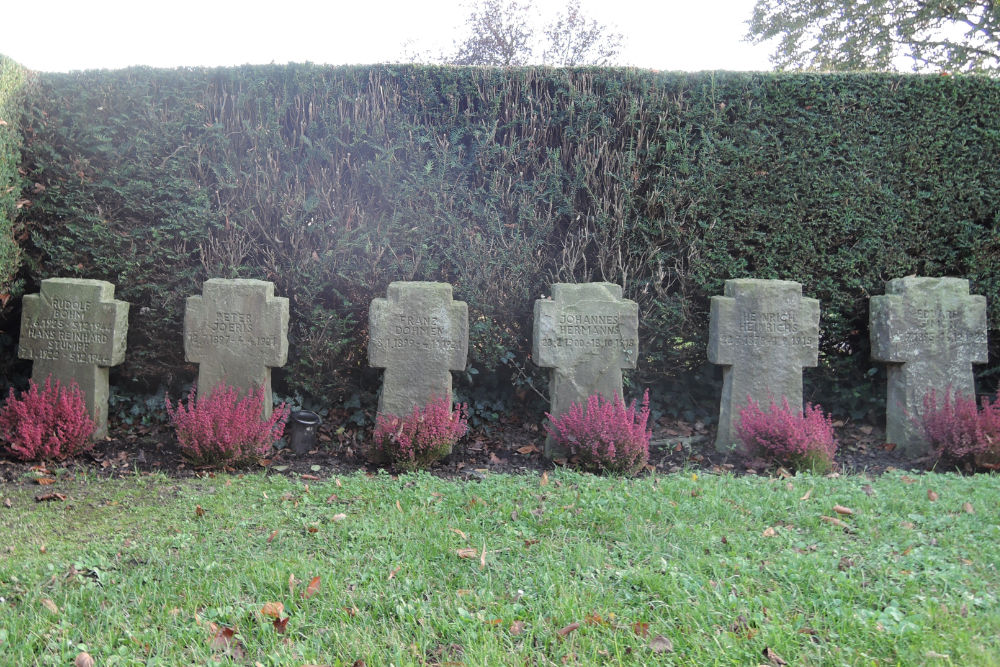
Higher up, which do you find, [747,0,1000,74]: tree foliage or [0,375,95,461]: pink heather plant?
[747,0,1000,74]: tree foliage

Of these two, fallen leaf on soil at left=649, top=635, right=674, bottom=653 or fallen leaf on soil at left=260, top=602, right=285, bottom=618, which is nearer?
fallen leaf on soil at left=649, top=635, right=674, bottom=653

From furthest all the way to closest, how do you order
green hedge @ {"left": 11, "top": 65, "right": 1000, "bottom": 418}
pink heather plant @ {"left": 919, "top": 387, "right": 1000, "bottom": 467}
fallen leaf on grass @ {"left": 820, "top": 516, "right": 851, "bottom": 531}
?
green hedge @ {"left": 11, "top": 65, "right": 1000, "bottom": 418}
pink heather plant @ {"left": 919, "top": 387, "right": 1000, "bottom": 467}
fallen leaf on grass @ {"left": 820, "top": 516, "right": 851, "bottom": 531}

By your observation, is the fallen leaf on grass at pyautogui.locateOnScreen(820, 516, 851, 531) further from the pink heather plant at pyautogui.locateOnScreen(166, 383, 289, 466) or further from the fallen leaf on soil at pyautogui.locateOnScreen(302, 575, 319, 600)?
the pink heather plant at pyautogui.locateOnScreen(166, 383, 289, 466)

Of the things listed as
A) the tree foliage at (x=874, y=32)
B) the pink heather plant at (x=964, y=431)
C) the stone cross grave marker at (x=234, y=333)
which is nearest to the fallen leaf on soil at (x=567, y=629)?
the stone cross grave marker at (x=234, y=333)

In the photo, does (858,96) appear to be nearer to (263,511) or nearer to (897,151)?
(897,151)

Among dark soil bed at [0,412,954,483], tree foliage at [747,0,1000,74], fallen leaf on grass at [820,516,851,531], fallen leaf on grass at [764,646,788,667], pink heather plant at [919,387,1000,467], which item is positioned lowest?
dark soil bed at [0,412,954,483]

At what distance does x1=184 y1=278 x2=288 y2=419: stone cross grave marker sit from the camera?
5.59m

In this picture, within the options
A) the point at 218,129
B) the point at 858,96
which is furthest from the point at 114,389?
the point at 858,96

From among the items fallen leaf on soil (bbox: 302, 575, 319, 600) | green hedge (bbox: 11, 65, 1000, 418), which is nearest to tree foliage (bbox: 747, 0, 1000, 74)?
green hedge (bbox: 11, 65, 1000, 418)

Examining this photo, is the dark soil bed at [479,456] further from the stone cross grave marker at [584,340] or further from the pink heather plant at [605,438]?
the stone cross grave marker at [584,340]

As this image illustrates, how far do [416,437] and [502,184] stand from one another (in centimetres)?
247

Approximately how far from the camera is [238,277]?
6.04 metres

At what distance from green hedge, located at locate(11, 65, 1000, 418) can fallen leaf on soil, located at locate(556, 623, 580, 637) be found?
377 cm

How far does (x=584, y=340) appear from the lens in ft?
18.4
